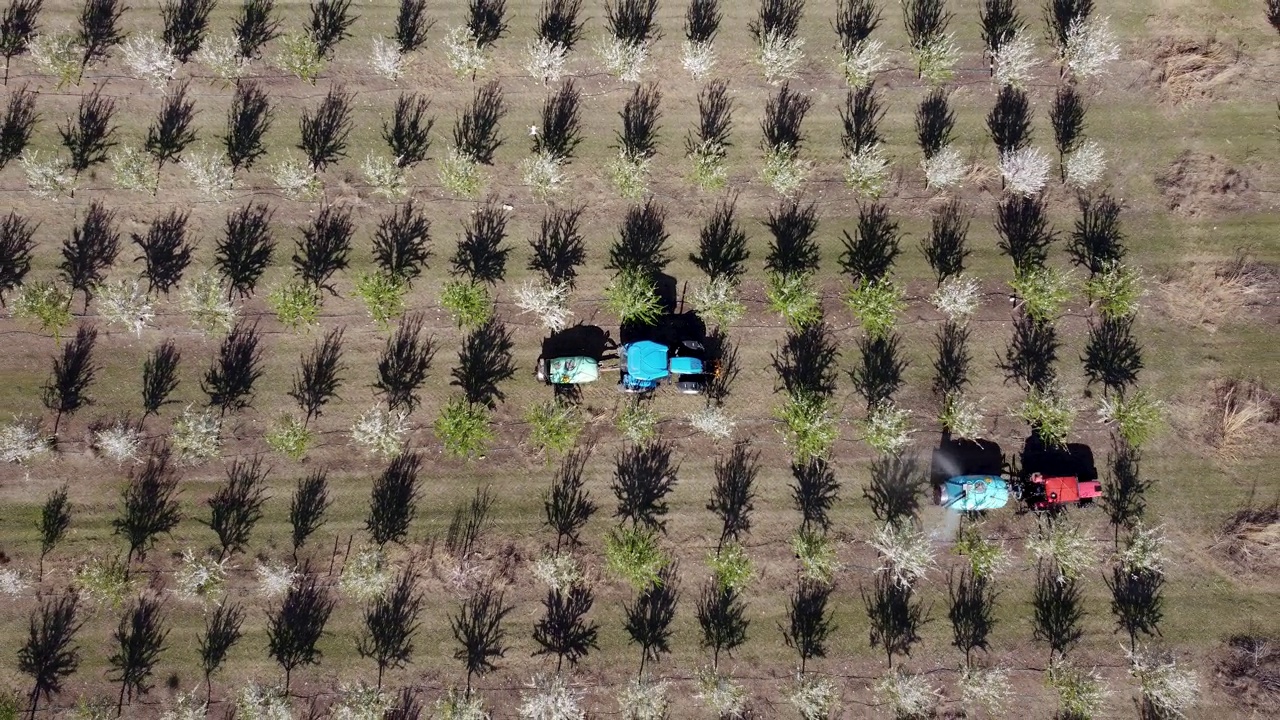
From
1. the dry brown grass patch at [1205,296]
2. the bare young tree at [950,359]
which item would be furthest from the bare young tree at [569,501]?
the dry brown grass patch at [1205,296]

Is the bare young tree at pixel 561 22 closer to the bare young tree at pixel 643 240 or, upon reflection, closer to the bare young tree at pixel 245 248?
the bare young tree at pixel 643 240

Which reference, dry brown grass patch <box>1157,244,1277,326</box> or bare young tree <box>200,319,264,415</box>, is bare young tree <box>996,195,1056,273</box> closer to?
dry brown grass patch <box>1157,244,1277,326</box>

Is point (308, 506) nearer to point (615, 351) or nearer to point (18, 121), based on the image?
point (615, 351)

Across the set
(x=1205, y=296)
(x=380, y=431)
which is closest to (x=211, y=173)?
(x=380, y=431)

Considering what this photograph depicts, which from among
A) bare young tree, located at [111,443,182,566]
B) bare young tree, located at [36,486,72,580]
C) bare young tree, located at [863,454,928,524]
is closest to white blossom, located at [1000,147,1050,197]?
bare young tree, located at [863,454,928,524]

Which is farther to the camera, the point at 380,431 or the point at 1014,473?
the point at 1014,473

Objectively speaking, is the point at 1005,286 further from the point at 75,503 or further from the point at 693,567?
the point at 75,503
